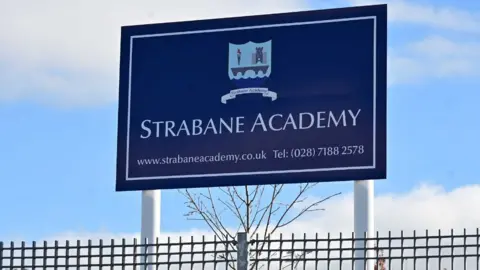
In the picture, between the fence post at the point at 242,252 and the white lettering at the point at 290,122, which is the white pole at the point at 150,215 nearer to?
the white lettering at the point at 290,122

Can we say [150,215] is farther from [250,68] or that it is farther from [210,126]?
[250,68]

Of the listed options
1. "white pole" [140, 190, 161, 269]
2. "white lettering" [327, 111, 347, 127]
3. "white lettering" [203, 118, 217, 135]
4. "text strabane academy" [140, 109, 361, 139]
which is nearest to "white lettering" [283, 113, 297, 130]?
"text strabane academy" [140, 109, 361, 139]

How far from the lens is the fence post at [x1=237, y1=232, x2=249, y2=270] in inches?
453

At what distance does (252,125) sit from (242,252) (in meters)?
2.25

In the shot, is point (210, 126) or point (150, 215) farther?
point (150, 215)

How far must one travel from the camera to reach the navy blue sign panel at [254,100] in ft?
43.0

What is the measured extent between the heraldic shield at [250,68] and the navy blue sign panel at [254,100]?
0.04 feet

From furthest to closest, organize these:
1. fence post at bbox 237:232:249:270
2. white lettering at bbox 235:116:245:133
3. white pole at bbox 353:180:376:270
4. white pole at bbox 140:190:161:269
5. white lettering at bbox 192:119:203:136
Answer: white pole at bbox 140:190:161:269 → white lettering at bbox 192:119:203:136 → white lettering at bbox 235:116:245:133 → white pole at bbox 353:180:376:270 → fence post at bbox 237:232:249:270

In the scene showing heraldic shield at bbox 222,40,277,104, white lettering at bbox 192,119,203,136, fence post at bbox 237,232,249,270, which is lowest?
fence post at bbox 237,232,249,270

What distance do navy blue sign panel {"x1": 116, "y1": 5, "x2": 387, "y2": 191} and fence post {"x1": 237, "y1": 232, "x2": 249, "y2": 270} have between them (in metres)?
1.77

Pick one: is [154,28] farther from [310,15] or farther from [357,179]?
[357,179]

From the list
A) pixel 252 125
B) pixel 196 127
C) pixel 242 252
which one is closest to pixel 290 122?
pixel 252 125

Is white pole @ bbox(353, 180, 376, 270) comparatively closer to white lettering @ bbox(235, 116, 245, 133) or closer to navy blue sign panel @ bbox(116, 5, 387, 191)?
navy blue sign panel @ bbox(116, 5, 387, 191)

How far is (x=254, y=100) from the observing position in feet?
44.2
